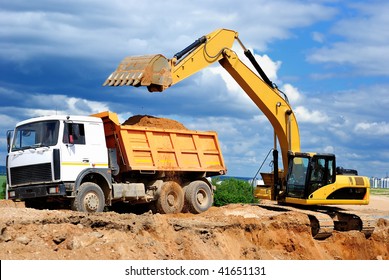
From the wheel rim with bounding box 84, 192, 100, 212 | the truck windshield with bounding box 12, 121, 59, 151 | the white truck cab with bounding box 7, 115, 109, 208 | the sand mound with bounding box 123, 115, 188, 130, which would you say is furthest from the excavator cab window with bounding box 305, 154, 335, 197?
the truck windshield with bounding box 12, 121, 59, 151

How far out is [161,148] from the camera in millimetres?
22625

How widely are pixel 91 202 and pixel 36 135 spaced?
8.73 feet

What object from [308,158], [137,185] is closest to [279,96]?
[308,158]

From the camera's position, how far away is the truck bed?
71.1 ft

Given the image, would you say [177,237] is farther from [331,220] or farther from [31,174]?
[331,220]

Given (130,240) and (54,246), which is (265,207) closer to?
(130,240)

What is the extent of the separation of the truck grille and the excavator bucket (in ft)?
13.3

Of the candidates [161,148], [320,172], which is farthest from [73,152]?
[320,172]

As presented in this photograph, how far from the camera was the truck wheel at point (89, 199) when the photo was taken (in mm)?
19969

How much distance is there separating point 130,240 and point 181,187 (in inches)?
271

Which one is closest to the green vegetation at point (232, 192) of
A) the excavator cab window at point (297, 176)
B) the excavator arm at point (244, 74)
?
the excavator arm at point (244, 74)

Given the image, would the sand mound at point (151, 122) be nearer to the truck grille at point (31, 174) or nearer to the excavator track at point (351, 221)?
the truck grille at point (31, 174)

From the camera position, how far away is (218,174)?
24906 mm

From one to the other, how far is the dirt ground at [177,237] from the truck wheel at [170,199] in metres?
0.74
